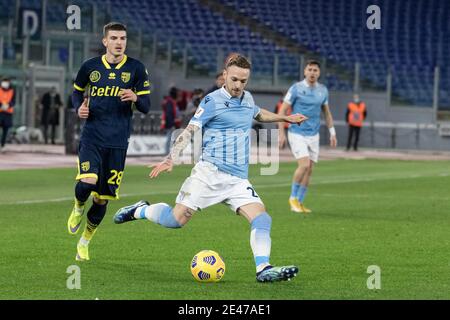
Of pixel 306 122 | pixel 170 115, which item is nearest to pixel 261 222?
pixel 306 122

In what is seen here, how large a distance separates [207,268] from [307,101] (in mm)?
8623

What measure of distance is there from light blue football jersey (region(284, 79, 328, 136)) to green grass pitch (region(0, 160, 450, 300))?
131 cm

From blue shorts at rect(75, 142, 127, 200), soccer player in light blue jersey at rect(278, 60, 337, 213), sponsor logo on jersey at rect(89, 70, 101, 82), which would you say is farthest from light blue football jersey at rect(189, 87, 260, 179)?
soccer player in light blue jersey at rect(278, 60, 337, 213)

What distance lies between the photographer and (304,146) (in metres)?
18.2

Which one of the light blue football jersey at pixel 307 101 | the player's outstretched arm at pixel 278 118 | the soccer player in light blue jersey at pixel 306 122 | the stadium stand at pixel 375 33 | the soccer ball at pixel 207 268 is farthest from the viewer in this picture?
the stadium stand at pixel 375 33

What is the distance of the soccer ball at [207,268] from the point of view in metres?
9.94

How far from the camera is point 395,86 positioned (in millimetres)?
45219

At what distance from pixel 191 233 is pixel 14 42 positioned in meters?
27.2

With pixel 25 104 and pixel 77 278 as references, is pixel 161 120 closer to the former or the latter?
pixel 25 104

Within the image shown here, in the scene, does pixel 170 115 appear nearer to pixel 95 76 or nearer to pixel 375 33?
pixel 375 33

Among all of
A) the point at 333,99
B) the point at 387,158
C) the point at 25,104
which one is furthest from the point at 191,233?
the point at 333,99

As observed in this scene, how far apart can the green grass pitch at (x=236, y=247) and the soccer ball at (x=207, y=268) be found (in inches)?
3.6

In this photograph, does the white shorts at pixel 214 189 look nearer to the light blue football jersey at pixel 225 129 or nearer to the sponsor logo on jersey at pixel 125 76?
the light blue football jersey at pixel 225 129

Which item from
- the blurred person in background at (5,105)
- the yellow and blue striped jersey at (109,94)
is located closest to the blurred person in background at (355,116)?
the blurred person in background at (5,105)
